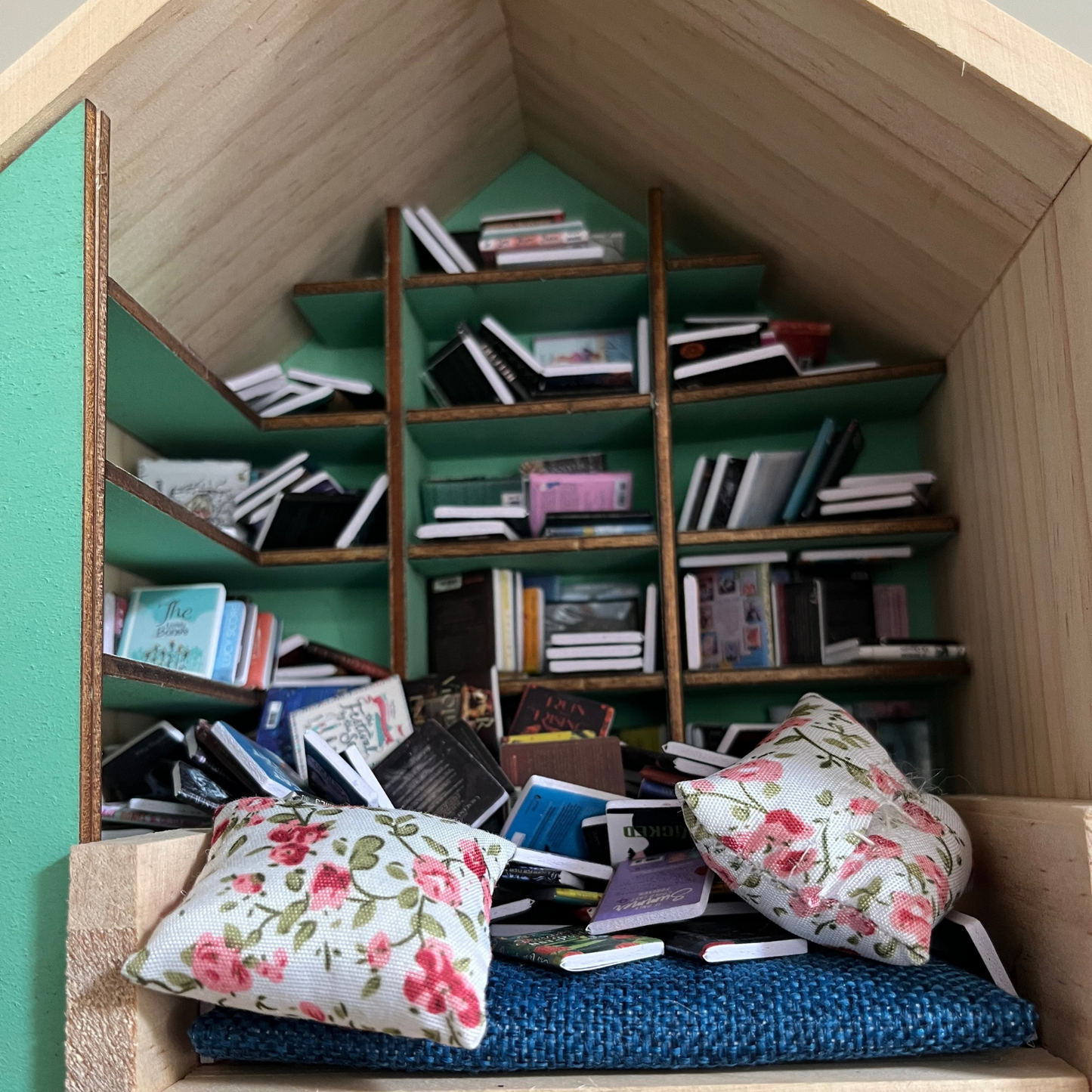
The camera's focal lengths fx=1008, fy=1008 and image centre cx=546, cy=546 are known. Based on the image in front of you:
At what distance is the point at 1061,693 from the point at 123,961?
1.25 metres

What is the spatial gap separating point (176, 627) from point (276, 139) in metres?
0.89

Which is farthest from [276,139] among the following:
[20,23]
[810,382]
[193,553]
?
[810,382]

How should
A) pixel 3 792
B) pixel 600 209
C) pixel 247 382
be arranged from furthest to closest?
pixel 600 209
pixel 247 382
pixel 3 792

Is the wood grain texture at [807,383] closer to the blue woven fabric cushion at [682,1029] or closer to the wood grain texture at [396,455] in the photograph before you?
the wood grain texture at [396,455]

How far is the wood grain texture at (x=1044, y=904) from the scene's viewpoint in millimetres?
1131

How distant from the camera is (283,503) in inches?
84.4

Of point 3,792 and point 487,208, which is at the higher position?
point 487,208

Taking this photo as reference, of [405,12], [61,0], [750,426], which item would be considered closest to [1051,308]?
[750,426]

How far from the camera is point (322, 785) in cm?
158

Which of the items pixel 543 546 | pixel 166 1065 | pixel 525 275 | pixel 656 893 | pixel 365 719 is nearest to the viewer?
pixel 166 1065

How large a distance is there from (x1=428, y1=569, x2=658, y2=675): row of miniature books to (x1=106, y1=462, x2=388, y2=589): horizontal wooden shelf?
20 cm

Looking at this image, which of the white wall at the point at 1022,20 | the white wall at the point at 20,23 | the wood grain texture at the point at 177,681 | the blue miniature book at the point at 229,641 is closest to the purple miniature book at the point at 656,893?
the wood grain texture at the point at 177,681

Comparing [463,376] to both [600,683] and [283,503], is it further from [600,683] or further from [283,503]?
[600,683]

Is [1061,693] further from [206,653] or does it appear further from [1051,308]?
[206,653]
